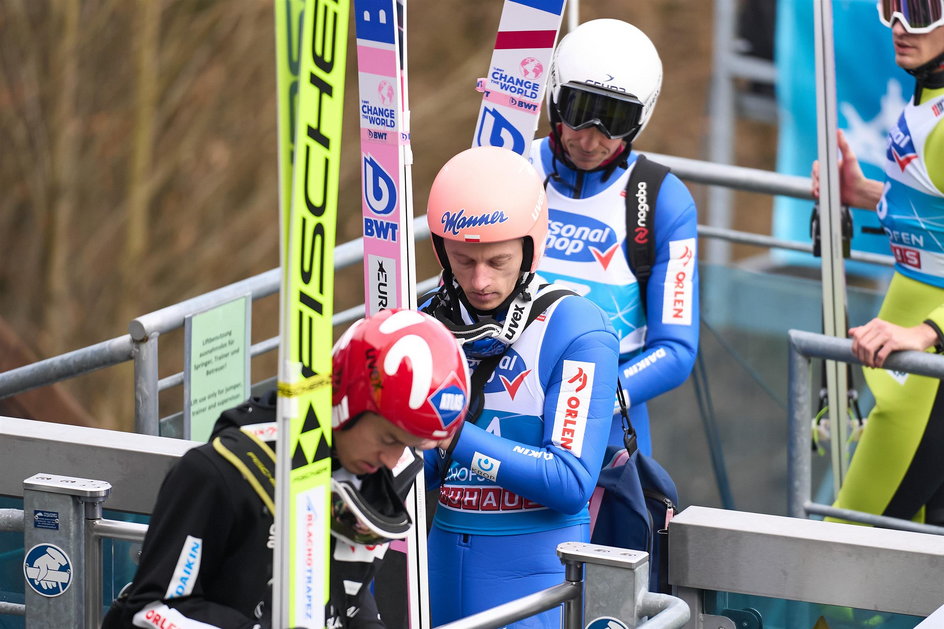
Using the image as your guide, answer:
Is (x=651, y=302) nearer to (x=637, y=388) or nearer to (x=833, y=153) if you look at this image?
(x=637, y=388)

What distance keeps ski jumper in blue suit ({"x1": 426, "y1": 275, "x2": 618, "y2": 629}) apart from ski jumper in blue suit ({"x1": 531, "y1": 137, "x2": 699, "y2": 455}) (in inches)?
44.9

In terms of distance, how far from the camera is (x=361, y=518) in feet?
9.43

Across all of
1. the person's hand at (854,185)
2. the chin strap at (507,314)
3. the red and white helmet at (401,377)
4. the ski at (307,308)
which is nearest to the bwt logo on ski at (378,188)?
the chin strap at (507,314)

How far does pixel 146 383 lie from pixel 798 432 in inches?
Result: 87.8

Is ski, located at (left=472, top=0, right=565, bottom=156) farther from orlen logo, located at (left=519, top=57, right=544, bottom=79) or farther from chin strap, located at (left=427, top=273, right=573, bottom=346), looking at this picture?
chin strap, located at (left=427, top=273, right=573, bottom=346)

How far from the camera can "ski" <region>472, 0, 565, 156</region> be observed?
5090 mm

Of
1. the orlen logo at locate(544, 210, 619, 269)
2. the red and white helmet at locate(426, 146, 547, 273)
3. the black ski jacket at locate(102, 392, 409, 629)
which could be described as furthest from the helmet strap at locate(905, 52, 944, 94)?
the black ski jacket at locate(102, 392, 409, 629)

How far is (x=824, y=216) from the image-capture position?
602cm

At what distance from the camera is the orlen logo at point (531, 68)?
510 centimetres

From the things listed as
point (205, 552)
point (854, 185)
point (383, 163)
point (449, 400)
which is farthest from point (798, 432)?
point (205, 552)

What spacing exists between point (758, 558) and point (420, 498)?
2.48 feet

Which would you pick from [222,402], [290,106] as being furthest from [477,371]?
[222,402]

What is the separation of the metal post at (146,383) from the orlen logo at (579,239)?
1358mm

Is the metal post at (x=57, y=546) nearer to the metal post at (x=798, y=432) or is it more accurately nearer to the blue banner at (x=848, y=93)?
the metal post at (x=798, y=432)
